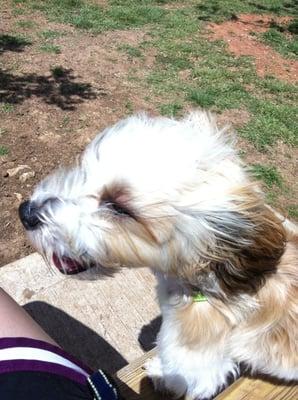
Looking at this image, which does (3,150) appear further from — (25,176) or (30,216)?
(30,216)

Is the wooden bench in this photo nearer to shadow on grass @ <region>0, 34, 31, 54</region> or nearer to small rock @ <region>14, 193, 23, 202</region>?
small rock @ <region>14, 193, 23, 202</region>

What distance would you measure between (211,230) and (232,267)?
0.16 meters

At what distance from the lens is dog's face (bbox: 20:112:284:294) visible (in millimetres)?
1636

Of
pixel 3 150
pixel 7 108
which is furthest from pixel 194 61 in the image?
pixel 3 150

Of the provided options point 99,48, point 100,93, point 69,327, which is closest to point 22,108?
point 100,93

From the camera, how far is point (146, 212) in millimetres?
1645

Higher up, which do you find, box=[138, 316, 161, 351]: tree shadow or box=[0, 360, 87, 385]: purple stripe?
box=[0, 360, 87, 385]: purple stripe

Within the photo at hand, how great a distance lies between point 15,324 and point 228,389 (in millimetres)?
888

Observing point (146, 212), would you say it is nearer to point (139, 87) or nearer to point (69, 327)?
point (69, 327)

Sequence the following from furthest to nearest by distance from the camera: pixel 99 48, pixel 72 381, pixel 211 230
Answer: pixel 99 48 < pixel 211 230 < pixel 72 381

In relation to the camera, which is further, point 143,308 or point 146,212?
point 143,308

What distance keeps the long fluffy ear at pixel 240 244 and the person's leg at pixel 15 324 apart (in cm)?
54

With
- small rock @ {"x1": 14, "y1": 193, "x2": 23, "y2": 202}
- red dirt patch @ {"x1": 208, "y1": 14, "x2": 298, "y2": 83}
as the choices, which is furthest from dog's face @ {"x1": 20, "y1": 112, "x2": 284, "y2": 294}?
red dirt patch @ {"x1": 208, "y1": 14, "x2": 298, "y2": 83}

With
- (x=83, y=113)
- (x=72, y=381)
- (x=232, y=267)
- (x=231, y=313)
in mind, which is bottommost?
(x=83, y=113)
